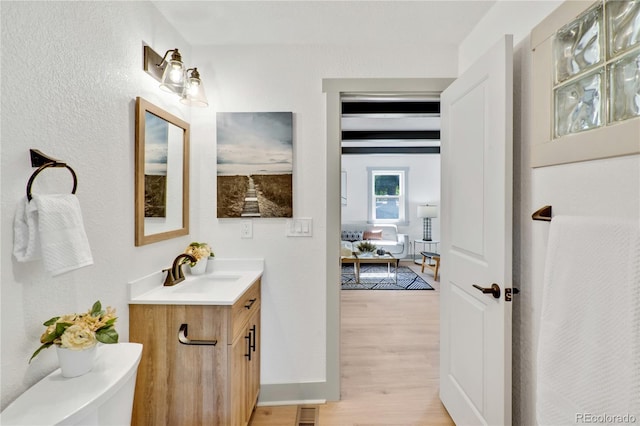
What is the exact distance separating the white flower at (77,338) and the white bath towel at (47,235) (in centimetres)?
18

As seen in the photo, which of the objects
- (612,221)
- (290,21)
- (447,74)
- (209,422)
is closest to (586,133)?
(612,221)

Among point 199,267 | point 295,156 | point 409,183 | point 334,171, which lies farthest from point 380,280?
point 199,267

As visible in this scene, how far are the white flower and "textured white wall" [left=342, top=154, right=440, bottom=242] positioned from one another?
641cm

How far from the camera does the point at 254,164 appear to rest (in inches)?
82.3

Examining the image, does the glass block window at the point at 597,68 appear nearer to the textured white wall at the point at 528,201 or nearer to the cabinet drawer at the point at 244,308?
the textured white wall at the point at 528,201

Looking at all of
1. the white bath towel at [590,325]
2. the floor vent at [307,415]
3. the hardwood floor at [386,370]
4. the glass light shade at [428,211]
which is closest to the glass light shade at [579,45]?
the white bath towel at [590,325]

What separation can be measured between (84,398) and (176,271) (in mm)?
919

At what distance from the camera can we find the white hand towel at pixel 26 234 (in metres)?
0.90

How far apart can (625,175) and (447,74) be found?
1423 millimetres

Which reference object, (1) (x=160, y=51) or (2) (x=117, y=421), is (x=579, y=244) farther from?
(1) (x=160, y=51)

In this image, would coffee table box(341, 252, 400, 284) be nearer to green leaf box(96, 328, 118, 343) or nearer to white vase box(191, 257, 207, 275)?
white vase box(191, 257, 207, 275)

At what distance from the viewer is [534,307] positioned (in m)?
1.32

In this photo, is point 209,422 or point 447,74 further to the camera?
point 447,74

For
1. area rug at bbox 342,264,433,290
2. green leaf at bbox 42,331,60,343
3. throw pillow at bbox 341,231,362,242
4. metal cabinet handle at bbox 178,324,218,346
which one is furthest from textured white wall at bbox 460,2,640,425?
throw pillow at bbox 341,231,362,242
